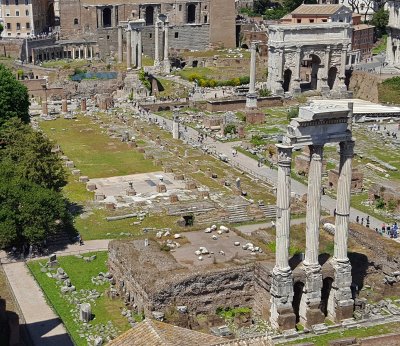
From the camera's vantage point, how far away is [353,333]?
3200 cm

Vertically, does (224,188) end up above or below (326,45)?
below

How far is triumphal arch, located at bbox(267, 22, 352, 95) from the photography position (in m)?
86.7

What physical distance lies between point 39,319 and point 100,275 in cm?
538

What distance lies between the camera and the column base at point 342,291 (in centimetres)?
3309

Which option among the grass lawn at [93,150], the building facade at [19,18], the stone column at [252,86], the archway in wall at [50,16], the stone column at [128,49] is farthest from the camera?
the archway in wall at [50,16]

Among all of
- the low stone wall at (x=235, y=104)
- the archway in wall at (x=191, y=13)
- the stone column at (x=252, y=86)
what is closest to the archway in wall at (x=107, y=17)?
the archway in wall at (x=191, y=13)

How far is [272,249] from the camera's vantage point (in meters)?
36.7

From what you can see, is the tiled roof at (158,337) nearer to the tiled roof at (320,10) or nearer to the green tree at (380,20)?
the tiled roof at (320,10)

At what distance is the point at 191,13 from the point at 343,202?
91454 mm

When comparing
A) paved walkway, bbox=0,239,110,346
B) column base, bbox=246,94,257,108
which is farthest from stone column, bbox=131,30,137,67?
paved walkway, bbox=0,239,110,346

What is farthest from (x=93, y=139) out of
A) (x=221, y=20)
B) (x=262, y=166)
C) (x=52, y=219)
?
(x=221, y=20)

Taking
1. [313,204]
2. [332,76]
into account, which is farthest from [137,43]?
[313,204]

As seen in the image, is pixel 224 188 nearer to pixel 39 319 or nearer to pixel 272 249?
pixel 272 249

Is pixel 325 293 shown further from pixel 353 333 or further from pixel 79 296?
pixel 79 296
